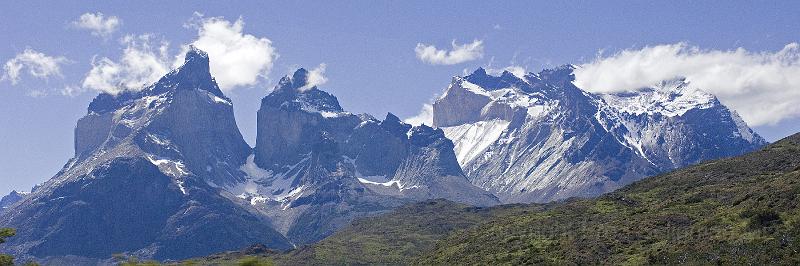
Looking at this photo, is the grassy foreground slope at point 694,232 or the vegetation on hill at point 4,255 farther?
the grassy foreground slope at point 694,232

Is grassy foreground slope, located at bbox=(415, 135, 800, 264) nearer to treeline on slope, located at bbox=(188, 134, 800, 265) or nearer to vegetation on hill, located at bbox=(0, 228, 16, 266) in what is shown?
treeline on slope, located at bbox=(188, 134, 800, 265)

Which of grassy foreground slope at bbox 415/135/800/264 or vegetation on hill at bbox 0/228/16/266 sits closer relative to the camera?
vegetation on hill at bbox 0/228/16/266

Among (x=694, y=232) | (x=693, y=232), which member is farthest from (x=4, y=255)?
(x=693, y=232)

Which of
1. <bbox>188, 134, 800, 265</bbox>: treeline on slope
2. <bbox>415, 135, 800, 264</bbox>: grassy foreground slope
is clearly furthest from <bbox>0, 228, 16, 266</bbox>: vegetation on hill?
<bbox>188, 134, 800, 265</bbox>: treeline on slope

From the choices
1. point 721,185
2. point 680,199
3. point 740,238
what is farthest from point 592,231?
point 740,238

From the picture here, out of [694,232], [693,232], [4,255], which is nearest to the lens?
[4,255]

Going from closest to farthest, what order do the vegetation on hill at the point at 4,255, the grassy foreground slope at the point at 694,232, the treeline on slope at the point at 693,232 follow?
the vegetation on hill at the point at 4,255
the treeline on slope at the point at 693,232
the grassy foreground slope at the point at 694,232

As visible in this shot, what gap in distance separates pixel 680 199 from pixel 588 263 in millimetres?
38600

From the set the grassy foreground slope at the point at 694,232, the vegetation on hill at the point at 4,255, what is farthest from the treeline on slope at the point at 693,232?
the vegetation on hill at the point at 4,255

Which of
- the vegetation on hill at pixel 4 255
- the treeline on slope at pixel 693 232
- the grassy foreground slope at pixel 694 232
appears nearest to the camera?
the vegetation on hill at pixel 4 255

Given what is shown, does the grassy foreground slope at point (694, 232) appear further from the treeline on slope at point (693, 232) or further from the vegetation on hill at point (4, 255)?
the vegetation on hill at point (4, 255)

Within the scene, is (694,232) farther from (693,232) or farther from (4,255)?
(4,255)

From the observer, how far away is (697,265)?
416 feet

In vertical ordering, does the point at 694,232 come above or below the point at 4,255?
below
